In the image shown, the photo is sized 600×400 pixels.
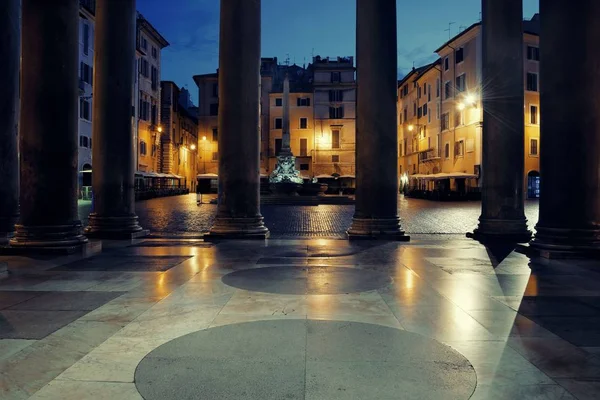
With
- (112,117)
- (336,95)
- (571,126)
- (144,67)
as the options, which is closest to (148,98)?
(144,67)

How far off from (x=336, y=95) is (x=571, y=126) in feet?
196

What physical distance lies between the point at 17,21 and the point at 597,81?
11.7 meters

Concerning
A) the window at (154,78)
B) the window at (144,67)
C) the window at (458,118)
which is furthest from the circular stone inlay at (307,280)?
the window at (154,78)

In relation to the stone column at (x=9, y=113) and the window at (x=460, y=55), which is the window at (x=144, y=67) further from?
the stone column at (x=9, y=113)

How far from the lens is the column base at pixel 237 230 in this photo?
438 inches

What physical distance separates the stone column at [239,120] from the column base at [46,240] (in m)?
3.30

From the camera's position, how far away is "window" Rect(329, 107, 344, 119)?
2603 inches

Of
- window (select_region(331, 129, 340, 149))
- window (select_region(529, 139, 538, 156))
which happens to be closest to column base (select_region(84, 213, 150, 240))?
window (select_region(529, 139, 538, 156))

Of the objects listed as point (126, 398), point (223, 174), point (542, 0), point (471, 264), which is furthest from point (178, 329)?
point (542, 0)

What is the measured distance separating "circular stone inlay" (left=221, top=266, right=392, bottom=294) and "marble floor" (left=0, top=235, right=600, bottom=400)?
30mm

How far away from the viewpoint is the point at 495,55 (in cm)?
1088

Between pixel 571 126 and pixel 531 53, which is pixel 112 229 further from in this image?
pixel 531 53

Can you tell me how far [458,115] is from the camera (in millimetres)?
47969

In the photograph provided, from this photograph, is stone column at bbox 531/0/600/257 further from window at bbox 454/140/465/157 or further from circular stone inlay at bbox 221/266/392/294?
window at bbox 454/140/465/157
